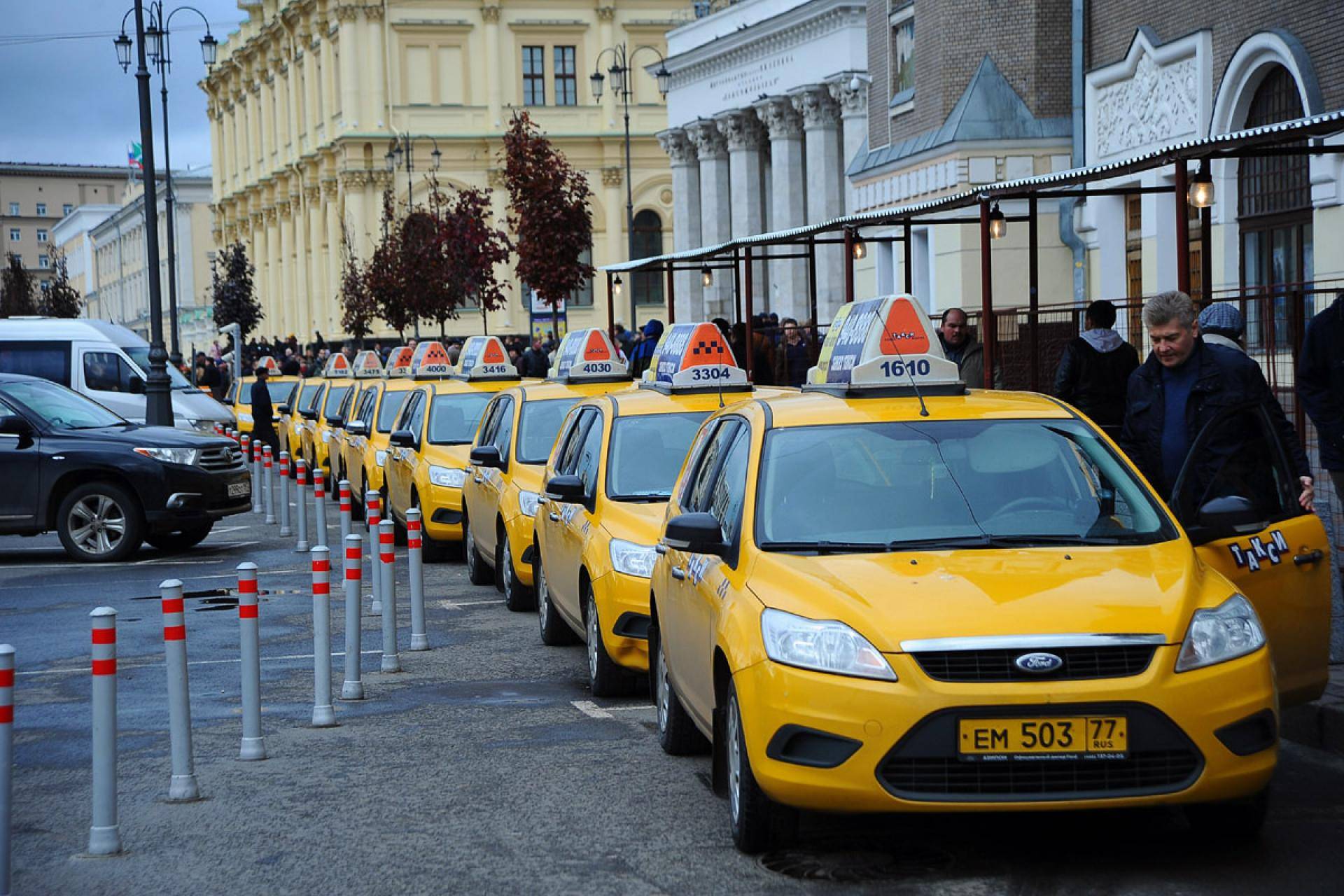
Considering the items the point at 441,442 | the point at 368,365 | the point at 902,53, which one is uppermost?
the point at 902,53

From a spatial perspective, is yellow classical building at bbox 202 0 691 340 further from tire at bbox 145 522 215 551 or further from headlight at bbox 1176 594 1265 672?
headlight at bbox 1176 594 1265 672

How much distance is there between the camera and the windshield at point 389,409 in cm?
2270

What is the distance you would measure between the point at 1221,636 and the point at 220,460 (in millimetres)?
14496

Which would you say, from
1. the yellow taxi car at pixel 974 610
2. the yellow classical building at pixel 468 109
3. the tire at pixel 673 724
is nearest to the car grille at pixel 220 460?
the tire at pixel 673 724

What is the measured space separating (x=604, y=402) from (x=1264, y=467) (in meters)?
4.98

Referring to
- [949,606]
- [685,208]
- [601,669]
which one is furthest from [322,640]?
[685,208]

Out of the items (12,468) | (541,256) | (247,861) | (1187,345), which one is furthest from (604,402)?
(541,256)

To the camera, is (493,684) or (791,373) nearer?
(493,684)

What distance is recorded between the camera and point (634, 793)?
7.75 metres

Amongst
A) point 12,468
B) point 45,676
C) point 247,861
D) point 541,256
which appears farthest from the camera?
point 541,256

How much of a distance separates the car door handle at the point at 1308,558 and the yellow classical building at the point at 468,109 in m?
71.1

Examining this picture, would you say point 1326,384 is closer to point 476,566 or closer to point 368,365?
point 476,566

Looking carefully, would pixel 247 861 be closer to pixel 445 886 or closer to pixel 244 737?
pixel 445 886

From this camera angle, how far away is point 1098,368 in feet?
43.0
